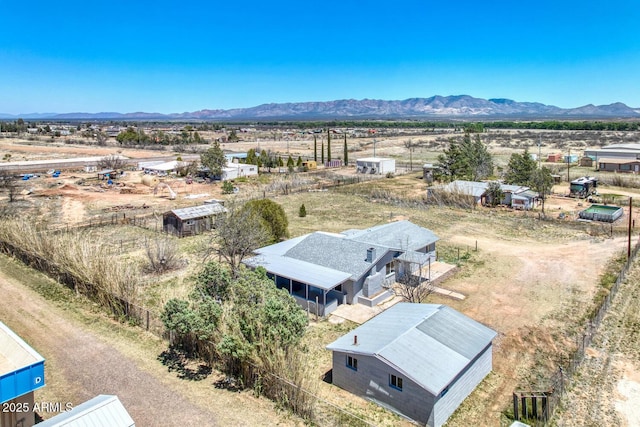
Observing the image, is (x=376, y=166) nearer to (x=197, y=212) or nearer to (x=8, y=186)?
(x=197, y=212)

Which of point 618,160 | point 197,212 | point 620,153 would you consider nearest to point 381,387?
point 197,212

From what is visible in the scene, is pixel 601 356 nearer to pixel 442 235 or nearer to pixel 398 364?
pixel 398 364

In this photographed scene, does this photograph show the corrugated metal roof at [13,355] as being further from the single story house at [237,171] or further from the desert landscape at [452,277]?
the single story house at [237,171]

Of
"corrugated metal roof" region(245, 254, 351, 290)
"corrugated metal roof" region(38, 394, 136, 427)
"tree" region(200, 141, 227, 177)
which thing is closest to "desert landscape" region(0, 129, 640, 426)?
"corrugated metal roof" region(245, 254, 351, 290)

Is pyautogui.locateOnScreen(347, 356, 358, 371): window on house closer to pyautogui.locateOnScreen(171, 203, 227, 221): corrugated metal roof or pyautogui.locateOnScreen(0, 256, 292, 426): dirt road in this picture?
pyautogui.locateOnScreen(0, 256, 292, 426): dirt road

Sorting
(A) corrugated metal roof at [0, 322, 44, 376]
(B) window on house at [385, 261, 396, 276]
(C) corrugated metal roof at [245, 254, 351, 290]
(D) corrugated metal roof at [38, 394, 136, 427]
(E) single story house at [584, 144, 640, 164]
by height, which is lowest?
(B) window on house at [385, 261, 396, 276]
